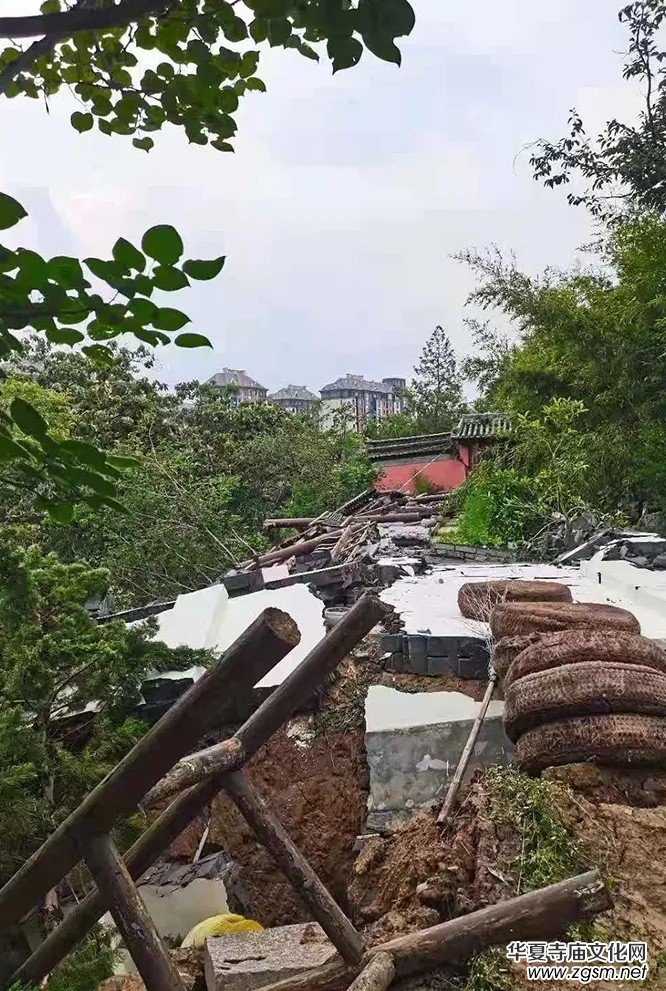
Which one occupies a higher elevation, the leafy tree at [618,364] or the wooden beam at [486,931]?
the leafy tree at [618,364]

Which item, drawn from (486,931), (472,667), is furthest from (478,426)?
(486,931)

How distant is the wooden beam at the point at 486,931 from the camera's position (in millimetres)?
2668

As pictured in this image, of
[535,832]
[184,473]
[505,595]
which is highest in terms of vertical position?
[184,473]

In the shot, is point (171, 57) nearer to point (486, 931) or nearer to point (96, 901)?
point (96, 901)

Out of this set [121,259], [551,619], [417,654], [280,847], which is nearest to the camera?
[121,259]

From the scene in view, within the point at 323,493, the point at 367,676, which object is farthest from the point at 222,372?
the point at 367,676

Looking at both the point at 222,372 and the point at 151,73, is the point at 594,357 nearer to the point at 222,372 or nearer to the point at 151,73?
the point at 151,73

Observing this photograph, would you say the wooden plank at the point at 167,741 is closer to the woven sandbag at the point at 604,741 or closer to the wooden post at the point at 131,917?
the wooden post at the point at 131,917

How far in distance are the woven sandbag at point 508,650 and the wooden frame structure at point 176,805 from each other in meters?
2.40

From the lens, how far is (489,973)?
260 cm

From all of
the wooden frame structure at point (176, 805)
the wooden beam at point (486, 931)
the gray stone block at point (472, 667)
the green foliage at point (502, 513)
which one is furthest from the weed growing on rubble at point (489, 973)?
the green foliage at point (502, 513)

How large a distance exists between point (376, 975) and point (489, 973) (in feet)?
1.28

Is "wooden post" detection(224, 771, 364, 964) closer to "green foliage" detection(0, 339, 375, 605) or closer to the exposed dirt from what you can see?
the exposed dirt

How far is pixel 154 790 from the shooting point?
6.81ft
